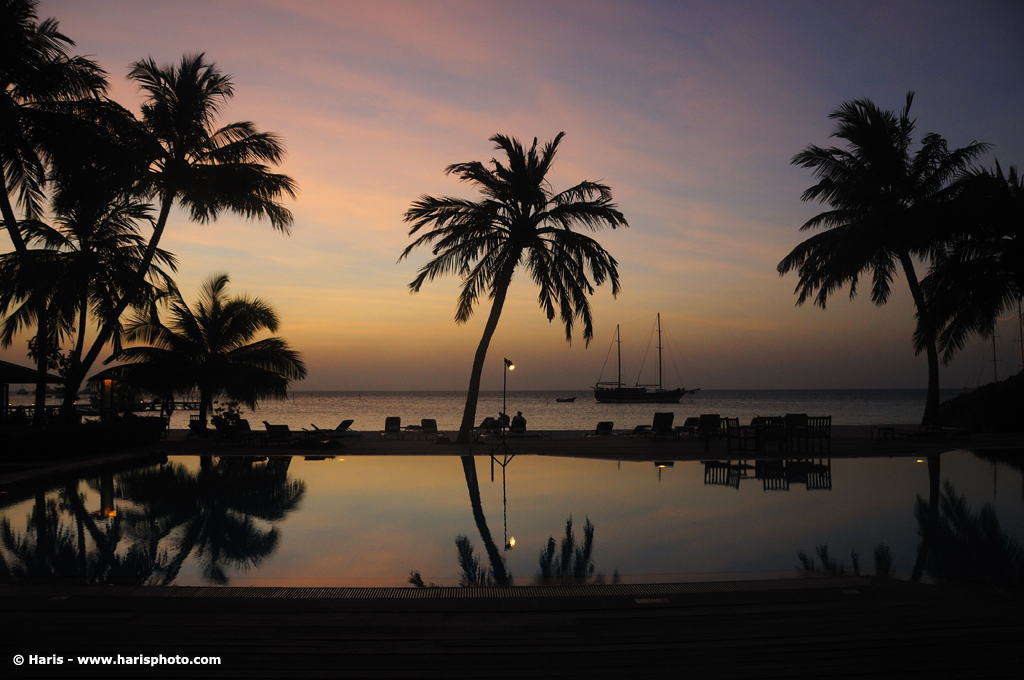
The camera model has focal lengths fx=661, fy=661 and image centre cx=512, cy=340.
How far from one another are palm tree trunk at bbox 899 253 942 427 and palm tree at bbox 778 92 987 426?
27mm

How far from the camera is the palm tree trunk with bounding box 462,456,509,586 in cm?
665

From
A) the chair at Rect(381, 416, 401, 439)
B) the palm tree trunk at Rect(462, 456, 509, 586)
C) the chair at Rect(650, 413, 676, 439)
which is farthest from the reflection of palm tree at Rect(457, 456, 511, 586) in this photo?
the chair at Rect(381, 416, 401, 439)

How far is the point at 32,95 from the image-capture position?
15.0m

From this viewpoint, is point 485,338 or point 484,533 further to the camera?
point 485,338

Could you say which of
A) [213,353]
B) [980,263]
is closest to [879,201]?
[980,263]

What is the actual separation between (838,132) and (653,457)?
14.1 m

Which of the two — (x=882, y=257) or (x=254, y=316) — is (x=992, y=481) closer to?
(x=882, y=257)

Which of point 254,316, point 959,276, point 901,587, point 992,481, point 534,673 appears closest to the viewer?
point 534,673

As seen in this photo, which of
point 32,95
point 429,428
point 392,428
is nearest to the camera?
point 32,95

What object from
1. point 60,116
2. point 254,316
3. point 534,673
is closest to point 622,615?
point 534,673

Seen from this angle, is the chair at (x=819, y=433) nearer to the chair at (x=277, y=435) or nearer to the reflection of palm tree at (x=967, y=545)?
the reflection of palm tree at (x=967, y=545)

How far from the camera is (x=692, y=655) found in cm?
423

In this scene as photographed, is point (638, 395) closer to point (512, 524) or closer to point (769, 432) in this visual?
point (769, 432)

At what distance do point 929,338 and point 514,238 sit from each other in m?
13.8
